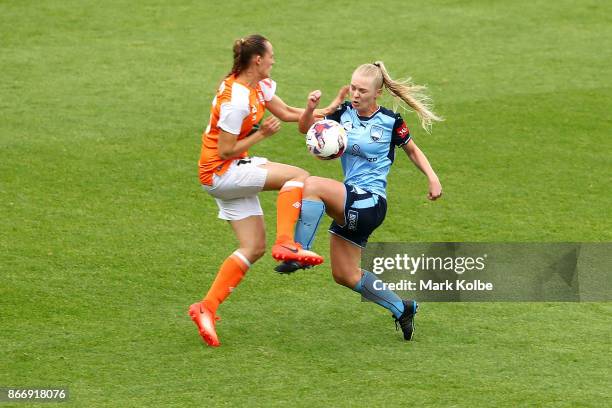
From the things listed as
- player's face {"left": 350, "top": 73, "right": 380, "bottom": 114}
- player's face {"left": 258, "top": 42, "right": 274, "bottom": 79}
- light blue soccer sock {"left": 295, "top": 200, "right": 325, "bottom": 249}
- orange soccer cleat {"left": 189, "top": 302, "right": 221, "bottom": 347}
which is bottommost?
orange soccer cleat {"left": 189, "top": 302, "right": 221, "bottom": 347}

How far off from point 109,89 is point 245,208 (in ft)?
20.4

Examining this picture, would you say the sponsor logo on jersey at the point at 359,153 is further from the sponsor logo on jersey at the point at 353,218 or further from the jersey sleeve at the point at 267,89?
→ the jersey sleeve at the point at 267,89

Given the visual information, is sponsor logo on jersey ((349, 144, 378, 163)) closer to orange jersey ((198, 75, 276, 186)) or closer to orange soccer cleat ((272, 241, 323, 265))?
orange jersey ((198, 75, 276, 186))

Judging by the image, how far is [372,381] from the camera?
6945mm

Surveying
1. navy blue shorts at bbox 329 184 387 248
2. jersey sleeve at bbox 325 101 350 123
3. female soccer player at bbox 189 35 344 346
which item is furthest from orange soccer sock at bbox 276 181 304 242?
jersey sleeve at bbox 325 101 350 123

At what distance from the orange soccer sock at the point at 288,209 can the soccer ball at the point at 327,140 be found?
26cm

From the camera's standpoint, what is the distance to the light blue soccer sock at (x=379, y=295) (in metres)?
7.78

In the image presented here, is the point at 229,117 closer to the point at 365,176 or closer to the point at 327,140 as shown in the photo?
the point at 327,140

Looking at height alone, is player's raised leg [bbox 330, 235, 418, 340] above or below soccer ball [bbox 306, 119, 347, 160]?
below

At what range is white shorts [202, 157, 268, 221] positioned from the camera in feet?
24.7

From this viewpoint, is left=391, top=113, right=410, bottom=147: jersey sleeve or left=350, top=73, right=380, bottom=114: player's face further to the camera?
left=391, top=113, right=410, bottom=147: jersey sleeve

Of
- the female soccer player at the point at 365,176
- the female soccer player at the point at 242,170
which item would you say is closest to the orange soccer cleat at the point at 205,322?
the female soccer player at the point at 242,170

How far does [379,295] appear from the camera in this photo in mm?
7812

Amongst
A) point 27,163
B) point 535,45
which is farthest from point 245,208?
point 535,45
